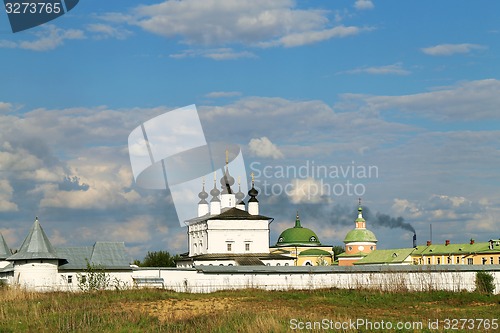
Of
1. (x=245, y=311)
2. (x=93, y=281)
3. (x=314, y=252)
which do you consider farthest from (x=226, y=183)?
(x=245, y=311)

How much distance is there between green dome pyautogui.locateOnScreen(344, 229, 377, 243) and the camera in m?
80.8

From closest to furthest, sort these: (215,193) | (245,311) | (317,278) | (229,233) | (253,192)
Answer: (245,311) → (317,278) → (229,233) → (253,192) → (215,193)

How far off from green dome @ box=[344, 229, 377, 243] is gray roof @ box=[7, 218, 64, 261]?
152 ft

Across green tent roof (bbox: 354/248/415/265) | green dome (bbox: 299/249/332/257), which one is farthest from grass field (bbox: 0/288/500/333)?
green dome (bbox: 299/249/332/257)

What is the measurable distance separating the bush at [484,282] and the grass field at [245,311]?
17.4 feet

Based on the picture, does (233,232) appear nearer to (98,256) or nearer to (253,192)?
(253,192)

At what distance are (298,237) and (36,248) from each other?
148 feet

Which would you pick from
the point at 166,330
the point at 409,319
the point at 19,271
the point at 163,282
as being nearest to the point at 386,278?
the point at 163,282

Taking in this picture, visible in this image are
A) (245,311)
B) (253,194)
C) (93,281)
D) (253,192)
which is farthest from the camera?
(253,192)

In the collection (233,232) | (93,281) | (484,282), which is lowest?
(484,282)

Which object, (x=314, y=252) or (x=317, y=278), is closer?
(x=317, y=278)

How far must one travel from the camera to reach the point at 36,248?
127ft

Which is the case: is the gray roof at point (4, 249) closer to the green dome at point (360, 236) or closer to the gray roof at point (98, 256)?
the gray roof at point (98, 256)

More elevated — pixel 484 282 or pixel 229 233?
pixel 229 233
